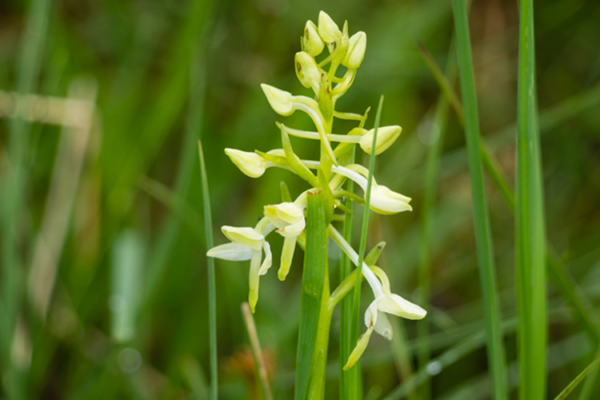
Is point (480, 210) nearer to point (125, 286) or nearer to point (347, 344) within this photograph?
point (347, 344)

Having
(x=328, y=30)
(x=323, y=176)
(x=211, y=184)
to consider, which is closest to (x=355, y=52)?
(x=328, y=30)

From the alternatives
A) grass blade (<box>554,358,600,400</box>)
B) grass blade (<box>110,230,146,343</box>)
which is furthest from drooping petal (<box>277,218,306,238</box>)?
grass blade (<box>110,230,146,343</box>)

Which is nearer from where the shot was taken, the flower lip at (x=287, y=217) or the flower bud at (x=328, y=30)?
the flower lip at (x=287, y=217)

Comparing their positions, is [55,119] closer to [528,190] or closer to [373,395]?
[373,395]

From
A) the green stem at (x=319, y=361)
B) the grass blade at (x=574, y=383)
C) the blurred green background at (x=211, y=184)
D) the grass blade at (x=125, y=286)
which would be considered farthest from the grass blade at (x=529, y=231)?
the grass blade at (x=125, y=286)

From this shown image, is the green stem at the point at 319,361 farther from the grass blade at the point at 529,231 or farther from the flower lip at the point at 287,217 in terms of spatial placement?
the grass blade at the point at 529,231

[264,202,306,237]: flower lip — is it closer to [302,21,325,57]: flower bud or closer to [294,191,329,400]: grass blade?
[294,191,329,400]: grass blade

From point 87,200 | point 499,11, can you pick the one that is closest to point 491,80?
point 499,11
